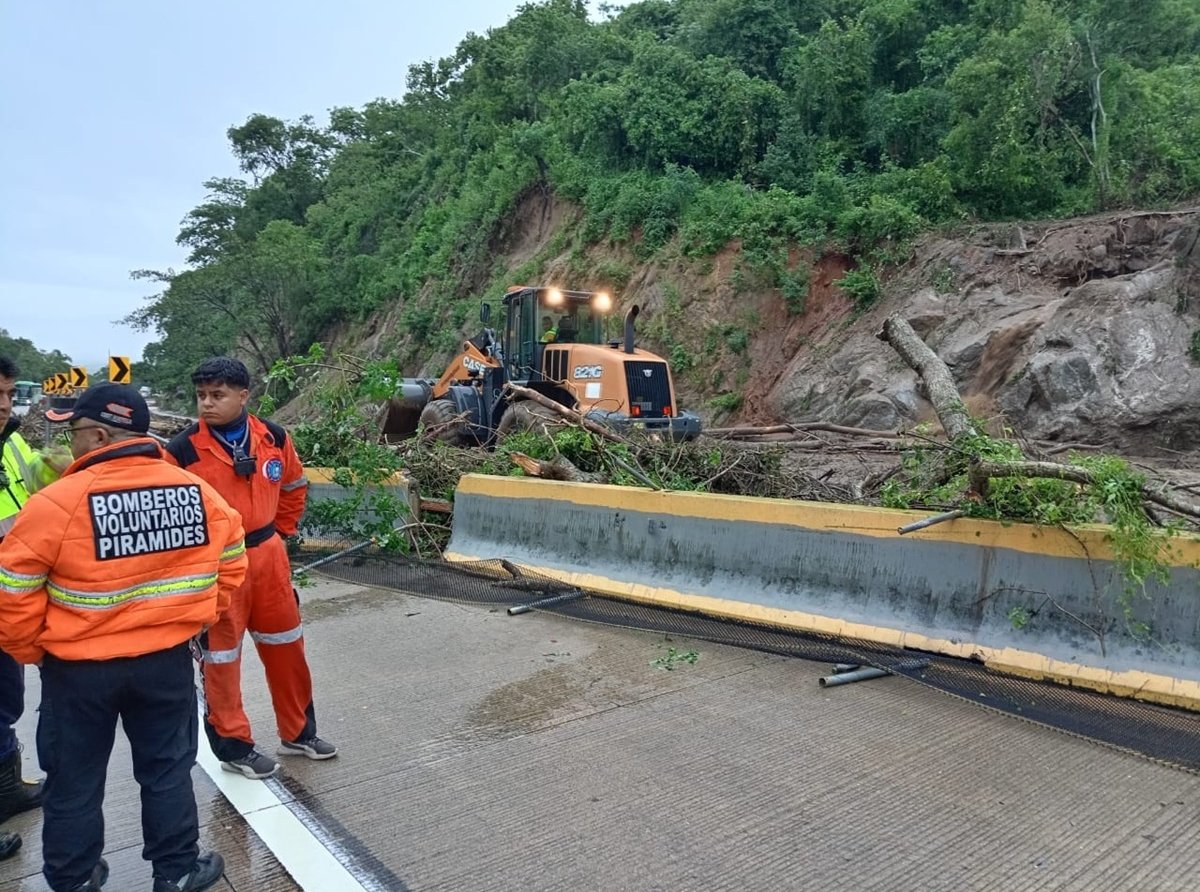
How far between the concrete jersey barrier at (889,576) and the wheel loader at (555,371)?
20.2 ft

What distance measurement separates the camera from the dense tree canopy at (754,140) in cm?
1822

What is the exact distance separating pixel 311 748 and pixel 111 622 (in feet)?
4.87

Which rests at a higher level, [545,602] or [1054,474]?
[1054,474]

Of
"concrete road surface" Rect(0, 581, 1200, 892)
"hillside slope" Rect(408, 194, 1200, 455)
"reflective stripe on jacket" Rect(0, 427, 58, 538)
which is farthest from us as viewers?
"hillside slope" Rect(408, 194, 1200, 455)

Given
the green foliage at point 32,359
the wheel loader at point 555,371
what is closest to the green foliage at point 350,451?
the wheel loader at point 555,371

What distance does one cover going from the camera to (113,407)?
289cm

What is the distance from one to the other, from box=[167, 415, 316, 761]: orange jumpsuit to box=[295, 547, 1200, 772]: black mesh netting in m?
2.40

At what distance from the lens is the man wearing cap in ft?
8.82

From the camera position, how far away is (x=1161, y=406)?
12500 mm

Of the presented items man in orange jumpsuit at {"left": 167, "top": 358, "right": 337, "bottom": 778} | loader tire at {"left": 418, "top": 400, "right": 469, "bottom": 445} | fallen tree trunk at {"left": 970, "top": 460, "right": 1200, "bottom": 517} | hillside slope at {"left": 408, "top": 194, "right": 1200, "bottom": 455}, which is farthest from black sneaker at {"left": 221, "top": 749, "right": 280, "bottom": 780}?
hillside slope at {"left": 408, "top": 194, "right": 1200, "bottom": 455}

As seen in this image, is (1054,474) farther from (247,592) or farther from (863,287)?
(863,287)

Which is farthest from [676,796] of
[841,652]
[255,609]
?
[255,609]

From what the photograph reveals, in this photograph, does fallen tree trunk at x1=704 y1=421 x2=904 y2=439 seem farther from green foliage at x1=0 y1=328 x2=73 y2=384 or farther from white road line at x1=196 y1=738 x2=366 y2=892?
green foliage at x1=0 y1=328 x2=73 y2=384

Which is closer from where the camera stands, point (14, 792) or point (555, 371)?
point (14, 792)
